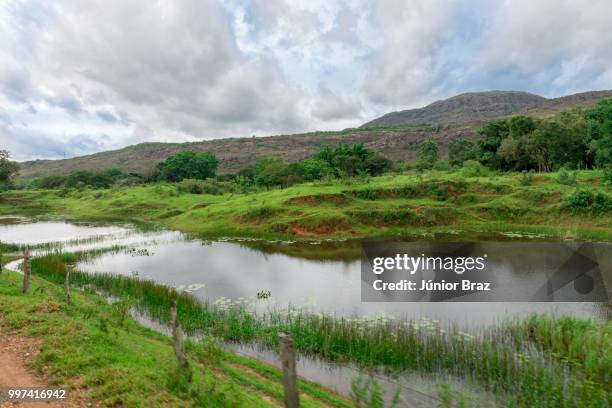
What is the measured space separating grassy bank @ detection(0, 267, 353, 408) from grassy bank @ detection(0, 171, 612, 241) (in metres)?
21.9

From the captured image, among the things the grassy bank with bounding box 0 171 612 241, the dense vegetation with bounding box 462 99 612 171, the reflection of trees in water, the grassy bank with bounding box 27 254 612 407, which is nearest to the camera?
the grassy bank with bounding box 27 254 612 407

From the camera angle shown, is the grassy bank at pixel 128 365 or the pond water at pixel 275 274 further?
the pond water at pixel 275 274

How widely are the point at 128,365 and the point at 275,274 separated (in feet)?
40.9

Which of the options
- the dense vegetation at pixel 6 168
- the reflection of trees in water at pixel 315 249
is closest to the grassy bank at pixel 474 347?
the reflection of trees in water at pixel 315 249

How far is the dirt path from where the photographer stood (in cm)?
655

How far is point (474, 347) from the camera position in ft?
31.8

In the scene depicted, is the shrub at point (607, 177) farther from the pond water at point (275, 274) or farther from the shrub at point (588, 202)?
the pond water at point (275, 274)

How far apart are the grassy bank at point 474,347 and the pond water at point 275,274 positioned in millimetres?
1261

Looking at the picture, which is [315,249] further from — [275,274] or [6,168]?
[6,168]

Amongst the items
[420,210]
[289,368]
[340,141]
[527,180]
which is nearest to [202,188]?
[420,210]

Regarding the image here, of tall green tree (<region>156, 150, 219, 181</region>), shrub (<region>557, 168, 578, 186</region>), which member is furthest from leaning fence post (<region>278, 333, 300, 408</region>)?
tall green tree (<region>156, 150, 219, 181</region>)
